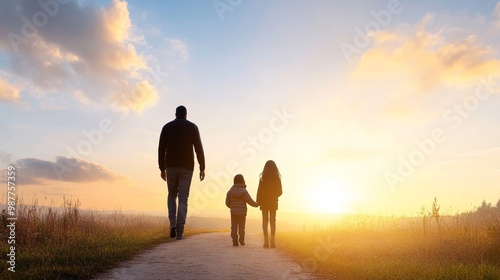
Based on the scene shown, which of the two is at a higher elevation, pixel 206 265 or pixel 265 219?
pixel 265 219

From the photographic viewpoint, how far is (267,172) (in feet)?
36.6

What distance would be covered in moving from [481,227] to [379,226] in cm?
338

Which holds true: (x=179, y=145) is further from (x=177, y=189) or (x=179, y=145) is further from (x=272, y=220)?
(x=272, y=220)

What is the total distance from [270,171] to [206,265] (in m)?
4.46

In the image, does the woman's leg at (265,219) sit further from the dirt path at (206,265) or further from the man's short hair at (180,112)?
the man's short hair at (180,112)

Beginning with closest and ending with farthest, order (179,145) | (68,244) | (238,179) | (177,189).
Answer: (68,244) → (179,145) → (177,189) → (238,179)

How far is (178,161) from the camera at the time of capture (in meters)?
10.9

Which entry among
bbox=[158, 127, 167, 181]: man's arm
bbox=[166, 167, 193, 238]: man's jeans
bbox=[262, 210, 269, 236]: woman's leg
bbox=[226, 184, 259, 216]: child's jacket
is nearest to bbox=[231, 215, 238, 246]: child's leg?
bbox=[226, 184, 259, 216]: child's jacket

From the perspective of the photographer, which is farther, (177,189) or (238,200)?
(177,189)

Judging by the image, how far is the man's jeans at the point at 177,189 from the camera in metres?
10.7

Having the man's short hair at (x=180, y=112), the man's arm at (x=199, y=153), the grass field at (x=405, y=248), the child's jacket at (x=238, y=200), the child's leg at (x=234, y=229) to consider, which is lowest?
the grass field at (x=405, y=248)

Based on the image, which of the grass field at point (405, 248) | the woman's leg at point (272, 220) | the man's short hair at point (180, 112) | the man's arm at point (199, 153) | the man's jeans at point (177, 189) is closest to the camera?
the grass field at point (405, 248)

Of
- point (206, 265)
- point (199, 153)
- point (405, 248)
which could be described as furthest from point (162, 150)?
point (405, 248)

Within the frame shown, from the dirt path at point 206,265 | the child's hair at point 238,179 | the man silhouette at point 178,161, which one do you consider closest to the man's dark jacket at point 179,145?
the man silhouette at point 178,161
